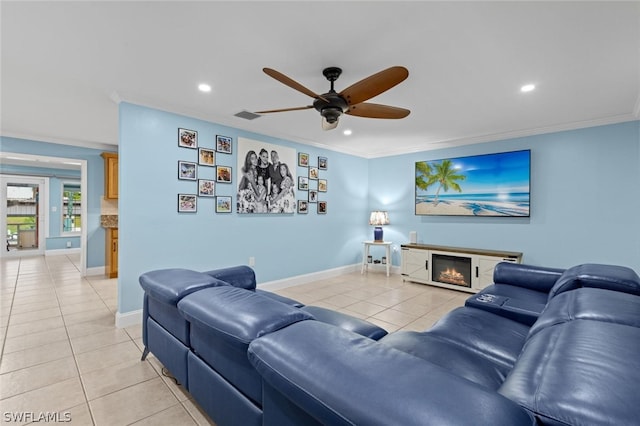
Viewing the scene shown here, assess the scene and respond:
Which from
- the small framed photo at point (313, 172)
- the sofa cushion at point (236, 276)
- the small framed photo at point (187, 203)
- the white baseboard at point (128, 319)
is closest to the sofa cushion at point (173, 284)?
the sofa cushion at point (236, 276)

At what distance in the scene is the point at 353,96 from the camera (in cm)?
235

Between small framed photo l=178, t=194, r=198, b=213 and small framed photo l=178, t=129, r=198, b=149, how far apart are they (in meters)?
0.60

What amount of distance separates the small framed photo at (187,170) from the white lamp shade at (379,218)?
336 centimetres

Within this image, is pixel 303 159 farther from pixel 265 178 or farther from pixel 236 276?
pixel 236 276

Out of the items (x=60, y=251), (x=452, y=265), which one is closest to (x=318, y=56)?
(x=452, y=265)

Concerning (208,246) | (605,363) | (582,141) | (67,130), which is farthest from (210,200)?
(582,141)

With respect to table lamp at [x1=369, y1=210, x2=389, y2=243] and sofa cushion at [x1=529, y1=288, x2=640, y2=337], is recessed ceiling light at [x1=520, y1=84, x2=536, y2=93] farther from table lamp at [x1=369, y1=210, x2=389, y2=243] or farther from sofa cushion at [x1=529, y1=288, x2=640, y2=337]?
table lamp at [x1=369, y1=210, x2=389, y2=243]

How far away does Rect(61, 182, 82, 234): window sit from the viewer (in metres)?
8.11

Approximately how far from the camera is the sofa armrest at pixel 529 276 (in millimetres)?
2719

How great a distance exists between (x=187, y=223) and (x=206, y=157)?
2.86 feet

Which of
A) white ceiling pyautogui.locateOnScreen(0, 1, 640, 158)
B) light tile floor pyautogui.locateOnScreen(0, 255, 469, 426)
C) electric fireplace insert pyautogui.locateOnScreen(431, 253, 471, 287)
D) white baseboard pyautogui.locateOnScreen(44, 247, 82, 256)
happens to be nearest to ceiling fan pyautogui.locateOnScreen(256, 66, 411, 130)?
white ceiling pyautogui.locateOnScreen(0, 1, 640, 158)

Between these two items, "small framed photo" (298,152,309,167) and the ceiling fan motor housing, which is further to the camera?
"small framed photo" (298,152,309,167)

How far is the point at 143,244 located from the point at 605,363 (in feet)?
12.2

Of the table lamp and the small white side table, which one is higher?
the table lamp
